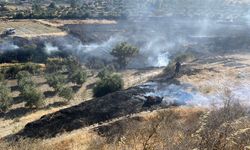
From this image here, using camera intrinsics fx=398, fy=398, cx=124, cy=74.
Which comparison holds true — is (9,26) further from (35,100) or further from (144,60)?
(35,100)

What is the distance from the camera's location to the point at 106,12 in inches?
4887

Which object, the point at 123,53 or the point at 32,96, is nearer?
the point at 32,96

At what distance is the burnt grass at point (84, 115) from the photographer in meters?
33.8

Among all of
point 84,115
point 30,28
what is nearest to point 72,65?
point 30,28

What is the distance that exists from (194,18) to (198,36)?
84.0ft

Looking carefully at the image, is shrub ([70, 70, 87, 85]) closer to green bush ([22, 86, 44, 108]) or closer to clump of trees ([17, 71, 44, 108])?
clump of trees ([17, 71, 44, 108])

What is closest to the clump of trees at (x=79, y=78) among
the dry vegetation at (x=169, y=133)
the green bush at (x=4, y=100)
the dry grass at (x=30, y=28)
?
the green bush at (x=4, y=100)

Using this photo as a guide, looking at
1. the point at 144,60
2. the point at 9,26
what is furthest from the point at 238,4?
the point at 9,26

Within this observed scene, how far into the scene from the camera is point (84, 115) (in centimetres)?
3612

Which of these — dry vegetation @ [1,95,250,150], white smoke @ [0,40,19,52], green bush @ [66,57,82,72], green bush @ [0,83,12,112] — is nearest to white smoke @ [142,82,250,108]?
dry vegetation @ [1,95,250,150]

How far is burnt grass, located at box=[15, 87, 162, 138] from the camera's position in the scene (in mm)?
33838

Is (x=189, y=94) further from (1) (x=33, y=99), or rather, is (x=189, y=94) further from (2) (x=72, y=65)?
(2) (x=72, y=65)

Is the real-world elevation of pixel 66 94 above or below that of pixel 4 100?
below

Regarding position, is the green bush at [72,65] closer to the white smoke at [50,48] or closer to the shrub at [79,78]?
the shrub at [79,78]
